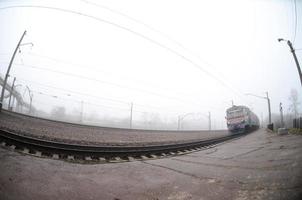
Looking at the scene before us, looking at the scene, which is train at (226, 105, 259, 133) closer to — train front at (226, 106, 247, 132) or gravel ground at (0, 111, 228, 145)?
train front at (226, 106, 247, 132)

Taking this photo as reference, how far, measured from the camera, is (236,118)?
23312 mm

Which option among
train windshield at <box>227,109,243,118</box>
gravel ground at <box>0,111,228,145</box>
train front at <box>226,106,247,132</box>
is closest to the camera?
gravel ground at <box>0,111,228,145</box>

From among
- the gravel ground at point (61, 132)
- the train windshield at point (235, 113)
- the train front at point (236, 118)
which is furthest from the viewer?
the train windshield at point (235, 113)

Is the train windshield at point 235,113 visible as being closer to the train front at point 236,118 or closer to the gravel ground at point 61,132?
the train front at point 236,118

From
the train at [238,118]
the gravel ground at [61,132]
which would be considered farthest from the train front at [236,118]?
the gravel ground at [61,132]

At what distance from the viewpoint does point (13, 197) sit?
2.43 m

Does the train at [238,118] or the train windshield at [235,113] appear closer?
the train at [238,118]

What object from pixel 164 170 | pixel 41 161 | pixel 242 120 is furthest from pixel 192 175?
pixel 242 120

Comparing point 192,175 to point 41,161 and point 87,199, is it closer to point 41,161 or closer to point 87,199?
point 87,199

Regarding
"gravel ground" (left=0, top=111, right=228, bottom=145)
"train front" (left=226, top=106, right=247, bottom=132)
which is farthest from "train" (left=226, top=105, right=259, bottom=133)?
"gravel ground" (left=0, top=111, right=228, bottom=145)

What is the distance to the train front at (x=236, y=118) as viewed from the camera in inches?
890

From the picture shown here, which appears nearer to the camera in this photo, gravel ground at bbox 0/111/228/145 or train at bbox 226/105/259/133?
gravel ground at bbox 0/111/228/145

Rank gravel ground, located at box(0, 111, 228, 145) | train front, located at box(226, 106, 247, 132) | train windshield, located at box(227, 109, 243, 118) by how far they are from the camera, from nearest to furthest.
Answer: gravel ground, located at box(0, 111, 228, 145) < train front, located at box(226, 106, 247, 132) < train windshield, located at box(227, 109, 243, 118)

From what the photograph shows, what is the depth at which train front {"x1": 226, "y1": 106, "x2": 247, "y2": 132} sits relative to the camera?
22.6 metres
